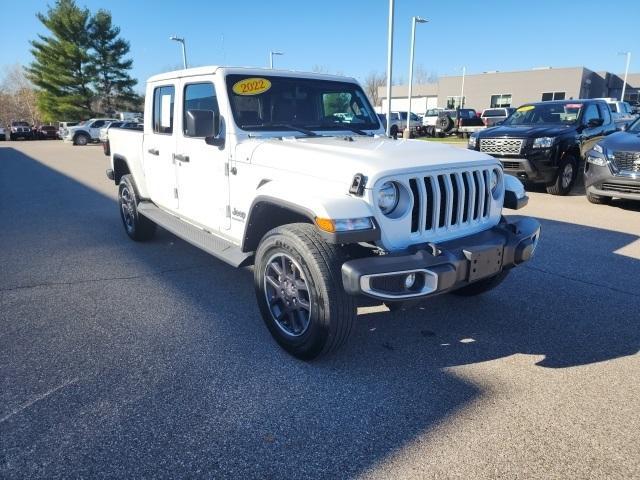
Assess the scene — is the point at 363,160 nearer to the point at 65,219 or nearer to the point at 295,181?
the point at 295,181

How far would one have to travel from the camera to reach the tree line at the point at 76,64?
4206 cm

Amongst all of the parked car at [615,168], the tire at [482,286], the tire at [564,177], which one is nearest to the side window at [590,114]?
the tire at [564,177]

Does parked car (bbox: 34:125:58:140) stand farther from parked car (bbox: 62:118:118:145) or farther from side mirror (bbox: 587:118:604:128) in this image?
side mirror (bbox: 587:118:604:128)

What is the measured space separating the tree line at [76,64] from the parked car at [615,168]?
44.5 metres

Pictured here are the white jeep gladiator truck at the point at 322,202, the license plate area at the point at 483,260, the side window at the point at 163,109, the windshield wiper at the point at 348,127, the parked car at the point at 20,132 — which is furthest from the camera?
the parked car at the point at 20,132

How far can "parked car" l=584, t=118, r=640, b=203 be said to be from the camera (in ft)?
25.0

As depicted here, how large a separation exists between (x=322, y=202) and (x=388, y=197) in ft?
1.40

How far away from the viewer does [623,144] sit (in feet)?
25.8

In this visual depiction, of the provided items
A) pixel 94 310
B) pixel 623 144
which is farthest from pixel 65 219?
pixel 623 144

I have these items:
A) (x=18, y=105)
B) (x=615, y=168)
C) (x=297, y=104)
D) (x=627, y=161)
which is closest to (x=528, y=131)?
(x=615, y=168)

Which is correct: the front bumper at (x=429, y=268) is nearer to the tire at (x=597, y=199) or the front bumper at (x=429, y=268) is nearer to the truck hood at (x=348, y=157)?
the truck hood at (x=348, y=157)

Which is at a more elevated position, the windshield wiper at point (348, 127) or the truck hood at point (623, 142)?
the windshield wiper at point (348, 127)

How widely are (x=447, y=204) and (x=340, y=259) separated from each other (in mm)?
825

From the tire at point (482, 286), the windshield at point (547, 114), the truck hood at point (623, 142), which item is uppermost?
the windshield at point (547, 114)
